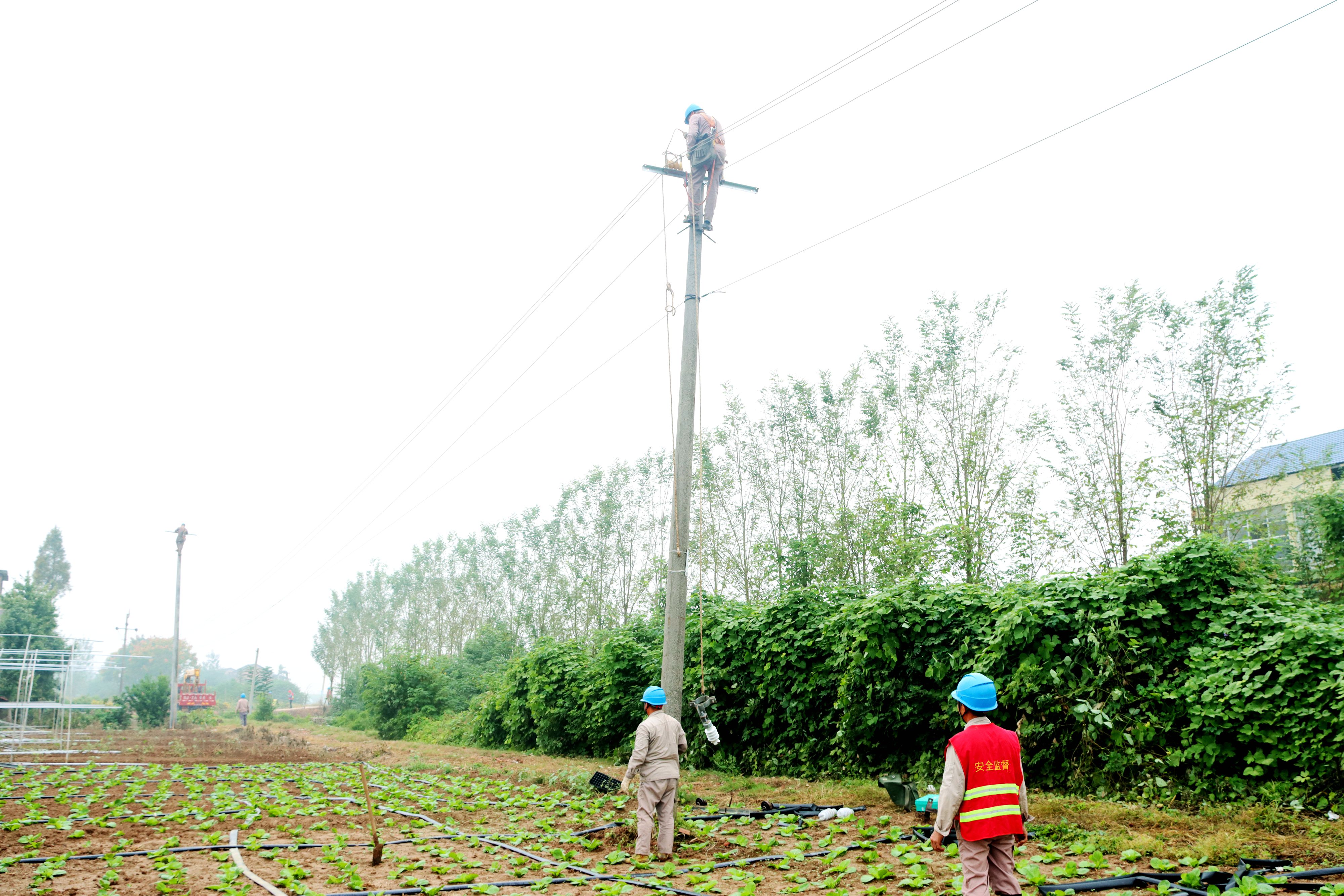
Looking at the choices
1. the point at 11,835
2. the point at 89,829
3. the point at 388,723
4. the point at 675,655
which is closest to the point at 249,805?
the point at 89,829

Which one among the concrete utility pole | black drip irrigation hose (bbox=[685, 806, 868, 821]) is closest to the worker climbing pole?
black drip irrigation hose (bbox=[685, 806, 868, 821])

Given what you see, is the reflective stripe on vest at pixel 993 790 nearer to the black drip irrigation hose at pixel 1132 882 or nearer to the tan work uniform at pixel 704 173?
the black drip irrigation hose at pixel 1132 882

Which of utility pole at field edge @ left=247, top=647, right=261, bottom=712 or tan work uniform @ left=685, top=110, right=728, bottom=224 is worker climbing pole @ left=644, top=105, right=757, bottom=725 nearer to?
tan work uniform @ left=685, top=110, right=728, bottom=224

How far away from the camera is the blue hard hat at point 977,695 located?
16.7ft

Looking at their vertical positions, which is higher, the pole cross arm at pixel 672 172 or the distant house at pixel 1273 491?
the pole cross arm at pixel 672 172

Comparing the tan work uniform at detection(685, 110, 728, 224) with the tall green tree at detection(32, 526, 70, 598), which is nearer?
the tan work uniform at detection(685, 110, 728, 224)

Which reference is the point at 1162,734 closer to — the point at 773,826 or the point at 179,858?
the point at 773,826

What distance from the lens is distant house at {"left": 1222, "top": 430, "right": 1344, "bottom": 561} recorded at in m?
17.2

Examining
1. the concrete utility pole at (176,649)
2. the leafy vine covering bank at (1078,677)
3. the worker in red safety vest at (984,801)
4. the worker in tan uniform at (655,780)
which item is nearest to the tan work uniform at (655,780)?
the worker in tan uniform at (655,780)

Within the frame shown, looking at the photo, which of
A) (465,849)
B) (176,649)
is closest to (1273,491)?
(465,849)

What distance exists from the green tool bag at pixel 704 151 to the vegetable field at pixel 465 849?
8441mm

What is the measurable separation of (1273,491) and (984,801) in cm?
1974

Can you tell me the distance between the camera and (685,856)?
7961 millimetres

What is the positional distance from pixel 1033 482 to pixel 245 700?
44.1 m
